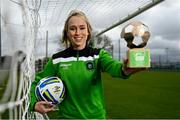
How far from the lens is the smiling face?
11.1ft

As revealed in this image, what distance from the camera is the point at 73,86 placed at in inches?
132

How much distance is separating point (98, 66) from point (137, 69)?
73 centimetres

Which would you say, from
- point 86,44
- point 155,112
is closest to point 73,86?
point 86,44

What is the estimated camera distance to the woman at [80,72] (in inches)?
131

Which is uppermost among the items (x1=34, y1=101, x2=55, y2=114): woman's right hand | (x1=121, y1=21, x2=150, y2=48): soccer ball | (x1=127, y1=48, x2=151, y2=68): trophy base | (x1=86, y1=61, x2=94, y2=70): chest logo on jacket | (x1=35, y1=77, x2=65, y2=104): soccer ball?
(x1=121, y1=21, x2=150, y2=48): soccer ball

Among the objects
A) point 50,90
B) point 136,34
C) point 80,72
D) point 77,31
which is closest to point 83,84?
point 80,72

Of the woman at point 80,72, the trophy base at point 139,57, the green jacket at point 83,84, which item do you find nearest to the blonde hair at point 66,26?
the woman at point 80,72

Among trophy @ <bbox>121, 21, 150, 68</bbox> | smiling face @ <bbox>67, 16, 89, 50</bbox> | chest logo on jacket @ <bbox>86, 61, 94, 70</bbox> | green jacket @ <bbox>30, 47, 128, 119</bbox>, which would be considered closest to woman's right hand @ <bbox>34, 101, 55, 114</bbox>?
green jacket @ <bbox>30, 47, 128, 119</bbox>

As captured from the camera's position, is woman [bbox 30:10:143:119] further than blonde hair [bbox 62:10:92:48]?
No

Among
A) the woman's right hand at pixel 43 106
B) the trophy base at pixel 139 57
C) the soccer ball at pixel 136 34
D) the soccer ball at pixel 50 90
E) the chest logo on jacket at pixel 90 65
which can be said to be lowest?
the woman's right hand at pixel 43 106

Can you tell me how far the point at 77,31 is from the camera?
3.37 m

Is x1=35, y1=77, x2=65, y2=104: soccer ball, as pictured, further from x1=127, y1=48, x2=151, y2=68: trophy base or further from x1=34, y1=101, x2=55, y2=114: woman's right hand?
x1=127, y1=48, x2=151, y2=68: trophy base

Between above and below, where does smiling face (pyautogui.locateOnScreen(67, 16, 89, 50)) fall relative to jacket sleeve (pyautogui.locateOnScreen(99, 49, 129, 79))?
above

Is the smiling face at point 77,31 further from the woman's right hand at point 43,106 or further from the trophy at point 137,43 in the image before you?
the trophy at point 137,43
